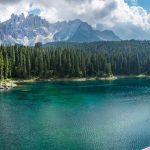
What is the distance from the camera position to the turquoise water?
61.4 metres

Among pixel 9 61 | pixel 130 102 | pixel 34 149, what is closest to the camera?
pixel 34 149

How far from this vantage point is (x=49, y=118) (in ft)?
276

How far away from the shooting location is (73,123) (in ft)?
255

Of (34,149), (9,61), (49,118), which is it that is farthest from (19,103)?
(9,61)

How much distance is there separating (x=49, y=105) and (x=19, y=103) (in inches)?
400

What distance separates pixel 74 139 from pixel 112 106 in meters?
42.7

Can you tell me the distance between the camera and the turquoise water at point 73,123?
61.4 meters

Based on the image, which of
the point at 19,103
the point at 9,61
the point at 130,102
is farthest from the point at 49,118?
the point at 9,61

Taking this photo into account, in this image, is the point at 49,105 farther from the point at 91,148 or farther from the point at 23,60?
the point at 23,60

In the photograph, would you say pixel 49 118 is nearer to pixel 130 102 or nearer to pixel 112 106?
pixel 112 106

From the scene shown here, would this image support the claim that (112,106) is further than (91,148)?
Yes

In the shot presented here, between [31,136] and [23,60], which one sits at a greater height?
[23,60]

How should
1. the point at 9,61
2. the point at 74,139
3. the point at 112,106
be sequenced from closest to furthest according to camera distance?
the point at 74,139 < the point at 112,106 < the point at 9,61

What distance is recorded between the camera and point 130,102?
114000mm
